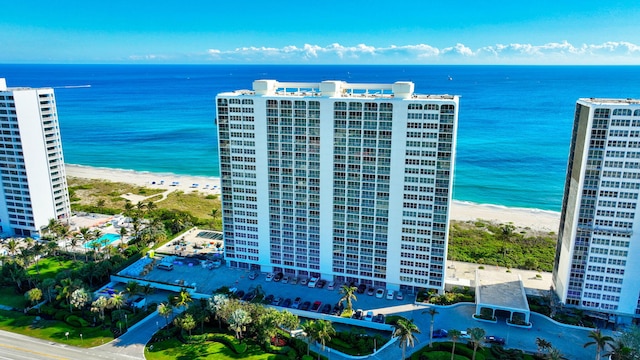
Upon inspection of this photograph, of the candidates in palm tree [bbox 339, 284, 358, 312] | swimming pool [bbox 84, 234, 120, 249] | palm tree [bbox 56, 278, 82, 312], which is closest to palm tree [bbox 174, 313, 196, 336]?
palm tree [bbox 56, 278, 82, 312]

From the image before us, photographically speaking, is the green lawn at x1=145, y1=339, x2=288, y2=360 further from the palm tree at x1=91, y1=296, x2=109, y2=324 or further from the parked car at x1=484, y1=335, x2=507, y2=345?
the parked car at x1=484, y1=335, x2=507, y2=345

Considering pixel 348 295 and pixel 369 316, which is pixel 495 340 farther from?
pixel 348 295

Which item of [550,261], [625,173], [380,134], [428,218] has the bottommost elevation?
[550,261]

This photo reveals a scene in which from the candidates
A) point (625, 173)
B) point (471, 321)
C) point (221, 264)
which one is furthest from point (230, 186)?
point (625, 173)

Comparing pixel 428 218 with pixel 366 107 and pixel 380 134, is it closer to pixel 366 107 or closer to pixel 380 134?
pixel 380 134

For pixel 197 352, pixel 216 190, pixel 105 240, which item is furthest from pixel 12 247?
pixel 216 190
